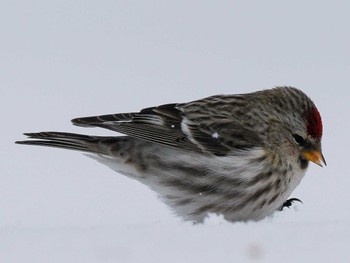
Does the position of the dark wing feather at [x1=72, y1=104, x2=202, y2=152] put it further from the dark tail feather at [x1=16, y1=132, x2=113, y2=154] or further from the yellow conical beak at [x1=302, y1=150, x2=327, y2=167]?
the yellow conical beak at [x1=302, y1=150, x2=327, y2=167]

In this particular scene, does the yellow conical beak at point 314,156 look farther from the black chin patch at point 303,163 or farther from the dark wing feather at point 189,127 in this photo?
the dark wing feather at point 189,127

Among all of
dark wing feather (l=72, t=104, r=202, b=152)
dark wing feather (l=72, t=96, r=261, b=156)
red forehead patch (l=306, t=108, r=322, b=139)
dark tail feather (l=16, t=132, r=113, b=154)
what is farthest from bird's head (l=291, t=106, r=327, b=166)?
dark tail feather (l=16, t=132, r=113, b=154)

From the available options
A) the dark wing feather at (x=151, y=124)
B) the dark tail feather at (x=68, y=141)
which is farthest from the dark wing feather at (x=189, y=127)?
the dark tail feather at (x=68, y=141)

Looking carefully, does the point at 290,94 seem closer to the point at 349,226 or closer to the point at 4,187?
the point at 349,226

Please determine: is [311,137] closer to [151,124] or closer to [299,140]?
[299,140]

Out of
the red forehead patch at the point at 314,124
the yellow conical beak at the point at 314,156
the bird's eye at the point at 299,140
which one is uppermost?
the red forehead patch at the point at 314,124

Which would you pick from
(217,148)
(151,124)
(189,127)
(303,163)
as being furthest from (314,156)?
(151,124)

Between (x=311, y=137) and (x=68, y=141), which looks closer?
(x=311, y=137)
